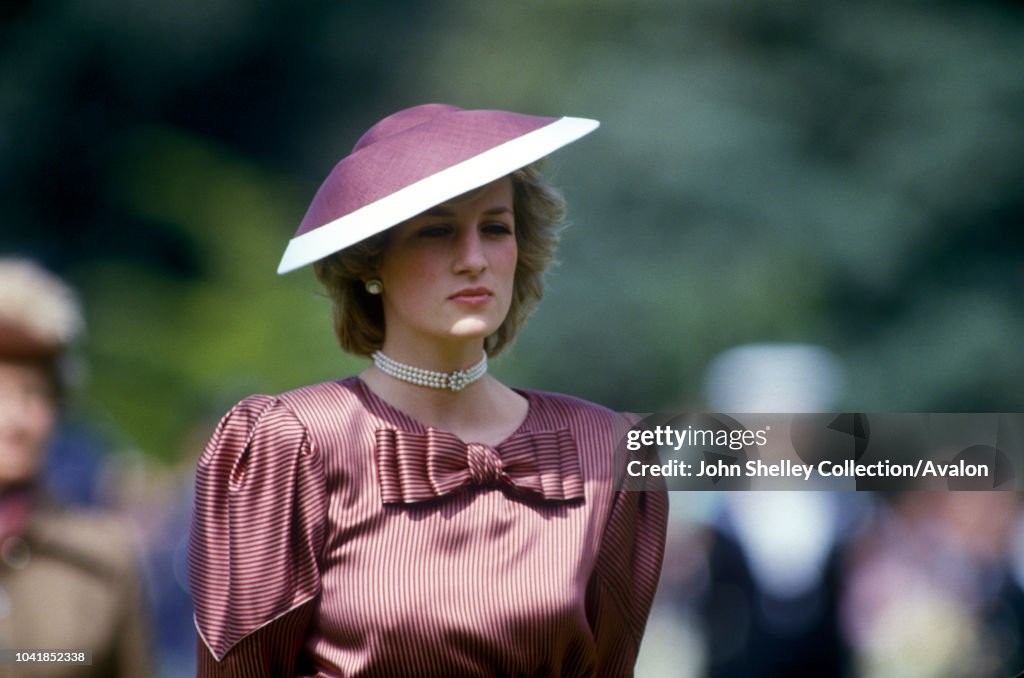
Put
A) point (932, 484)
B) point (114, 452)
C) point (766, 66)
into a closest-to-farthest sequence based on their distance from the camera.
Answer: point (114, 452) < point (932, 484) < point (766, 66)

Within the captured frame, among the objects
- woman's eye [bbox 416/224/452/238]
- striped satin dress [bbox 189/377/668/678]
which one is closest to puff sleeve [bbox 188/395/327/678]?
striped satin dress [bbox 189/377/668/678]

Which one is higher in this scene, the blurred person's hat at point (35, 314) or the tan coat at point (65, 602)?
the blurred person's hat at point (35, 314)

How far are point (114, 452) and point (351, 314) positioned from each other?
2.42 feet

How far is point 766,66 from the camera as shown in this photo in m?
2.35

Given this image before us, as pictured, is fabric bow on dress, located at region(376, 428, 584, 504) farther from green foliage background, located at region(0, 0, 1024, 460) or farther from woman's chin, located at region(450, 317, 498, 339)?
green foliage background, located at region(0, 0, 1024, 460)

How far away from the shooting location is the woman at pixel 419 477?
4.15 ft

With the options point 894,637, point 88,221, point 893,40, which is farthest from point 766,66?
point 88,221

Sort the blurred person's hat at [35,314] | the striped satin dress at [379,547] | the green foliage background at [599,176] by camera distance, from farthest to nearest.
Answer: the green foliage background at [599,176]
the blurred person's hat at [35,314]
the striped satin dress at [379,547]

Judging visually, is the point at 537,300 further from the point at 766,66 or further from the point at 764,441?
the point at 766,66

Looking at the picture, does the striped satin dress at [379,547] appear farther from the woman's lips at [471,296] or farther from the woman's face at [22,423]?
the woman's face at [22,423]

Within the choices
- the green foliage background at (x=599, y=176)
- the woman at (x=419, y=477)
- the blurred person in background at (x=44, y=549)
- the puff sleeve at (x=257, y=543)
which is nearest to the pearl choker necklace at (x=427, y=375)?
the woman at (x=419, y=477)

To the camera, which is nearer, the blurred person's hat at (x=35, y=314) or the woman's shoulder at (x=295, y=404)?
the woman's shoulder at (x=295, y=404)

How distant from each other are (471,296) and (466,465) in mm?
163

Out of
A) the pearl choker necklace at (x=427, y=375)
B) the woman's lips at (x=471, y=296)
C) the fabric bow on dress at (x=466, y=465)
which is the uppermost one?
the woman's lips at (x=471, y=296)
